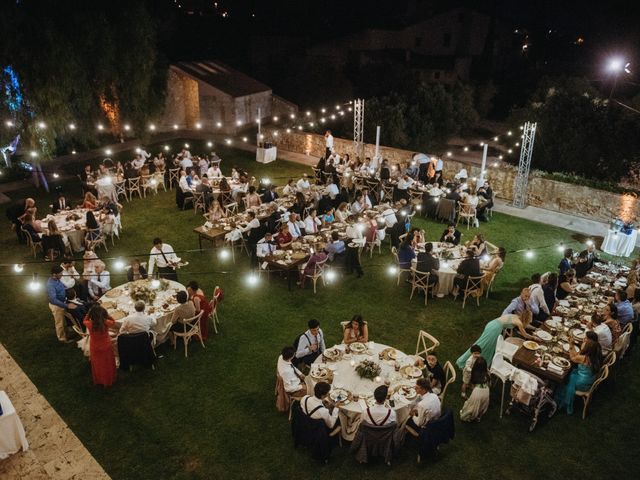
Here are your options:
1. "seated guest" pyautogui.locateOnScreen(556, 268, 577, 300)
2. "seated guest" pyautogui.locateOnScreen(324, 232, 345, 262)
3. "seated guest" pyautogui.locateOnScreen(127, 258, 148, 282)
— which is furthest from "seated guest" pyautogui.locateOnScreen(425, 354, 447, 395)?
"seated guest" pyautogui.locateOnScreen(127, 258, 148, 282)

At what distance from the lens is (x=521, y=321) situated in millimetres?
8367

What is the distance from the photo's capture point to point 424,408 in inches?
248

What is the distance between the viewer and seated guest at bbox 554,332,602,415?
7.18 m

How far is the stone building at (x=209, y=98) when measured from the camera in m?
23.9

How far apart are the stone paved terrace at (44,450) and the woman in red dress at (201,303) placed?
2.51m

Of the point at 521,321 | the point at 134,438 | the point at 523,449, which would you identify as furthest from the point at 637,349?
the point at 134,438

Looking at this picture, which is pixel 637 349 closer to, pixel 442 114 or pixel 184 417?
pixel 184 417

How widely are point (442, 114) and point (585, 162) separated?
7.57 m

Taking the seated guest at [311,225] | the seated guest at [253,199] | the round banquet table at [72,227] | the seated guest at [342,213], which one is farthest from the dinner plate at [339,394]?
the round banquet table at [72,227]

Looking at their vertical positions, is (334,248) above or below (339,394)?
above

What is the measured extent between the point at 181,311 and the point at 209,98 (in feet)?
58.4

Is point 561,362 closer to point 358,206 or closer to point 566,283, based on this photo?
point 566,283

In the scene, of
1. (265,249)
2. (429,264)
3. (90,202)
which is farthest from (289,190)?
(429,264)

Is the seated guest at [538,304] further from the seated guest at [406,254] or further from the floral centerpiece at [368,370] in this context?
the floral centerpiece at [368,370]
